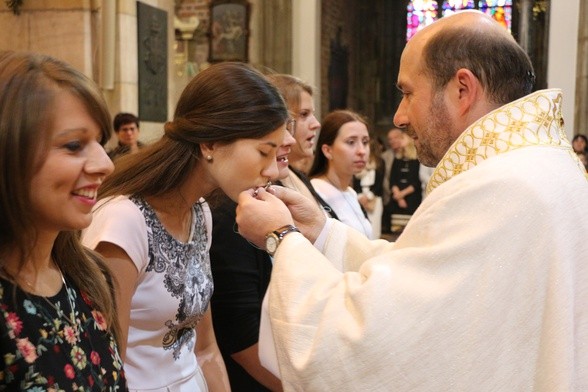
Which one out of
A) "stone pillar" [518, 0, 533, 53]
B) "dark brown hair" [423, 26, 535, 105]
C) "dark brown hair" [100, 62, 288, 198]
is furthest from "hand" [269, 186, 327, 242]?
"stone pillar" [518, 0, 533, 53]

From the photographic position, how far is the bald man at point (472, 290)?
5.71 feet

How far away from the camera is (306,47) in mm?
13445

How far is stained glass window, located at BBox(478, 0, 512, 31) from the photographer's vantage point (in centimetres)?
2142

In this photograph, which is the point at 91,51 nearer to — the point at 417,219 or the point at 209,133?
the point at 209,133

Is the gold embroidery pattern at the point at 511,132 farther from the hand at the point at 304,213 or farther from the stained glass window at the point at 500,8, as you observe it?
the stained glass window at the point at 500,8

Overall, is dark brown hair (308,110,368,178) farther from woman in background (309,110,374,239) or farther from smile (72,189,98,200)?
smile (72,189,98,200)

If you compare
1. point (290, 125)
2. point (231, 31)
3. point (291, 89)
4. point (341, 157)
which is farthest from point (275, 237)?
point (231, 31)

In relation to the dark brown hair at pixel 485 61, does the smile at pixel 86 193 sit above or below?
below

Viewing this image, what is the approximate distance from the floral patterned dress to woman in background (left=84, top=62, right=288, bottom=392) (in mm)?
528

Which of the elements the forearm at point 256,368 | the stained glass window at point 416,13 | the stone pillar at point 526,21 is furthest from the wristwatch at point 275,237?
the stained glass window at point 416,13

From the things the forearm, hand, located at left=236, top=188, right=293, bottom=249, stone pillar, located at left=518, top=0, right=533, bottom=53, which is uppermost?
stone pillar, located at left=518, top=0, right=533, bottom=53

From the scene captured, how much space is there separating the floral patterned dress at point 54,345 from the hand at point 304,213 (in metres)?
1.00

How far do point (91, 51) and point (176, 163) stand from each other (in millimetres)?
5023

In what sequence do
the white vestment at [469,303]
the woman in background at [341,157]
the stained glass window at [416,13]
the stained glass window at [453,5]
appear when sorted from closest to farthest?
Result: the white vestment at [469,303] → the woman in background at [341,157] → the stained glass window at [453,5] → the stained glass window at [416,13]
